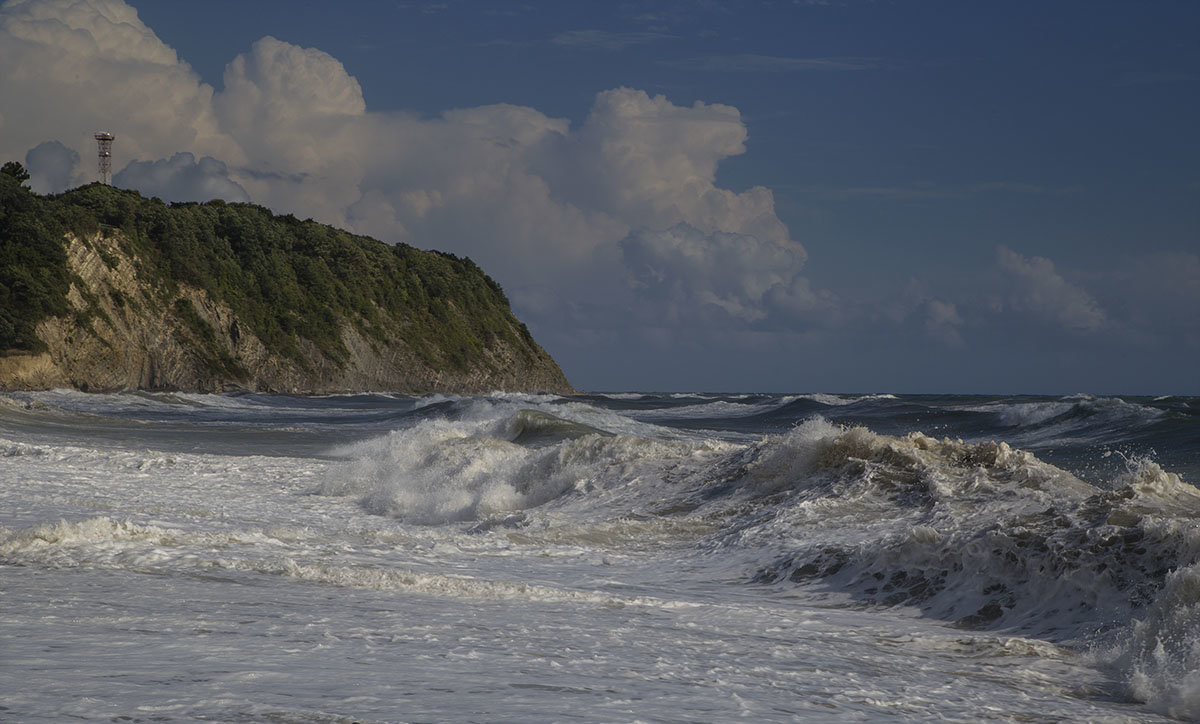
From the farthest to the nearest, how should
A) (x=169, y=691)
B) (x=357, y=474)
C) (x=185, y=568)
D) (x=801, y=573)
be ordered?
(x=357, y=474) < (x=801, y=573) < (x=185, y=568) < (x=169, y=691)

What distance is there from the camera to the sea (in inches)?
162

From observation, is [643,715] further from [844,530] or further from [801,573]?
[844,530]

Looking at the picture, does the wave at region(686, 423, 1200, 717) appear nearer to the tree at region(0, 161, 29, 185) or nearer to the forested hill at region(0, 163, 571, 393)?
the forested hill at region(0, 163, 571, 393)

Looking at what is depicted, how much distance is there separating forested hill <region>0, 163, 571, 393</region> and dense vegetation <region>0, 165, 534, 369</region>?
0.31 feet

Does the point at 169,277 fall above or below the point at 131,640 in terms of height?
above

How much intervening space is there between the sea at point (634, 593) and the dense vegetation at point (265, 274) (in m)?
36.4

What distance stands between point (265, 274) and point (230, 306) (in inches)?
214

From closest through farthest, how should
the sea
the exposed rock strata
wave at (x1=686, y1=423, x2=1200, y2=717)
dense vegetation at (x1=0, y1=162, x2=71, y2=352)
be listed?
1. the sea
2. wave at (x1=686, y1=423, x2=1200, y2=717)
3. dense vegetation at (x1=0, y1=162, x2=71, y2=352)
4. the exposed rock strata

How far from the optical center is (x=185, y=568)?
6.63m

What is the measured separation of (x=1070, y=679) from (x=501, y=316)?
8164cm

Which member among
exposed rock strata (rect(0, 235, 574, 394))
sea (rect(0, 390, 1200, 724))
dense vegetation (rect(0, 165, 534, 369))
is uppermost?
dense vegetation (rect(0, 165, 534, 369))

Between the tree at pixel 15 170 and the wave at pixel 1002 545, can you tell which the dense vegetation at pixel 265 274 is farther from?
the wave at pixel 1002 545

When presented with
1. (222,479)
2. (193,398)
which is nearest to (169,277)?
(193,398)

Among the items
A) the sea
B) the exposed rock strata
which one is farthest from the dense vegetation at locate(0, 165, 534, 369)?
the sea
